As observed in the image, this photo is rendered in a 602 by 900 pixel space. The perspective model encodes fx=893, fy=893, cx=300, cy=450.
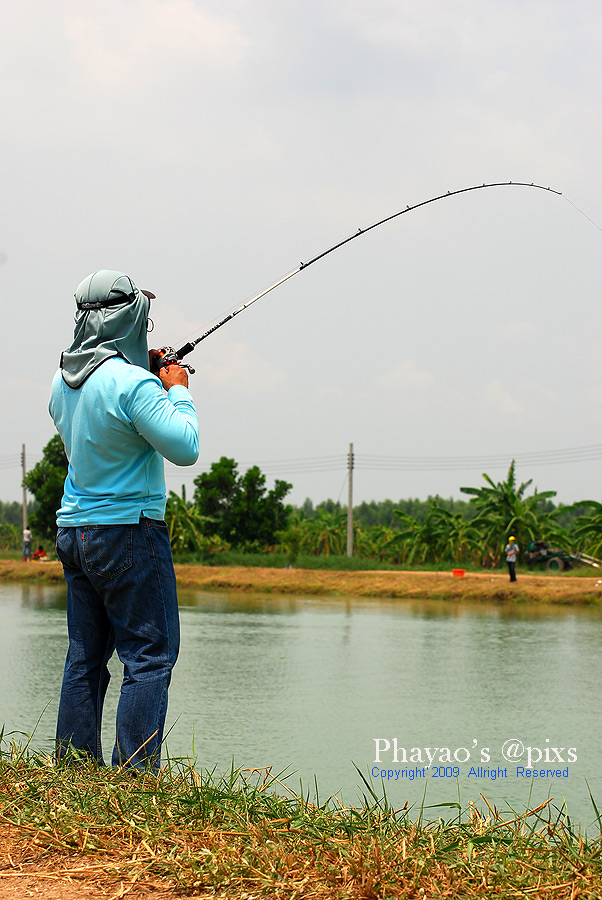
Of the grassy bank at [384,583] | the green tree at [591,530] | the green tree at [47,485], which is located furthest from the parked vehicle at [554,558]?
the green tree at [47,485]

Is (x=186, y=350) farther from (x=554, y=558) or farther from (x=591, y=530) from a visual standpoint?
(x=591, y=530)

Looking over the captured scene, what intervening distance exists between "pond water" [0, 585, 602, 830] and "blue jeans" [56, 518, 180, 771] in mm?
262

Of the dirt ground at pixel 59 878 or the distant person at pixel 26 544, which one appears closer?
the dirt ground at pixel 59 878

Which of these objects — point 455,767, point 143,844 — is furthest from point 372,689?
point 143,844

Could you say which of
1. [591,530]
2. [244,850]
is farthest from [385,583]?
[244,850]

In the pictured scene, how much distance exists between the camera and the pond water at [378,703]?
392 cm

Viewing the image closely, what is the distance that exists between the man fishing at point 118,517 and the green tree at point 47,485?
22526mm

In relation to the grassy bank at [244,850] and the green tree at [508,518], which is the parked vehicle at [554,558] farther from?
the grassy bank at [244,850]

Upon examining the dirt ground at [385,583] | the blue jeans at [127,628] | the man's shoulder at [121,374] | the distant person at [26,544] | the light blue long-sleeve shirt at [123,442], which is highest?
the man's shoulder at [121,374]

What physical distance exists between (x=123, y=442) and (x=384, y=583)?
1576cm

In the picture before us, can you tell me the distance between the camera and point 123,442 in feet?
7.92

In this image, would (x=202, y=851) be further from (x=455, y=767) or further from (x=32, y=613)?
(x=32, y=613)

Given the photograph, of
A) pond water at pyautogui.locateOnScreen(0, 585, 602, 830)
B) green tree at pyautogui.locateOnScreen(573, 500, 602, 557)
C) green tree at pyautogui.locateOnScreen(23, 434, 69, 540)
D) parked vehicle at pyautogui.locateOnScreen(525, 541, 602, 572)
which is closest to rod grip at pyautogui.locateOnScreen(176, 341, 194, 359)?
pond water at pyautogui.locateOnScreen(0, 585, 602, 830)

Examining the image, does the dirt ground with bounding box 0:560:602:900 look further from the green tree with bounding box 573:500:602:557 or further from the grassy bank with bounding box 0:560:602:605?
Answer: the green tree with bounding box 573:500:602:557
